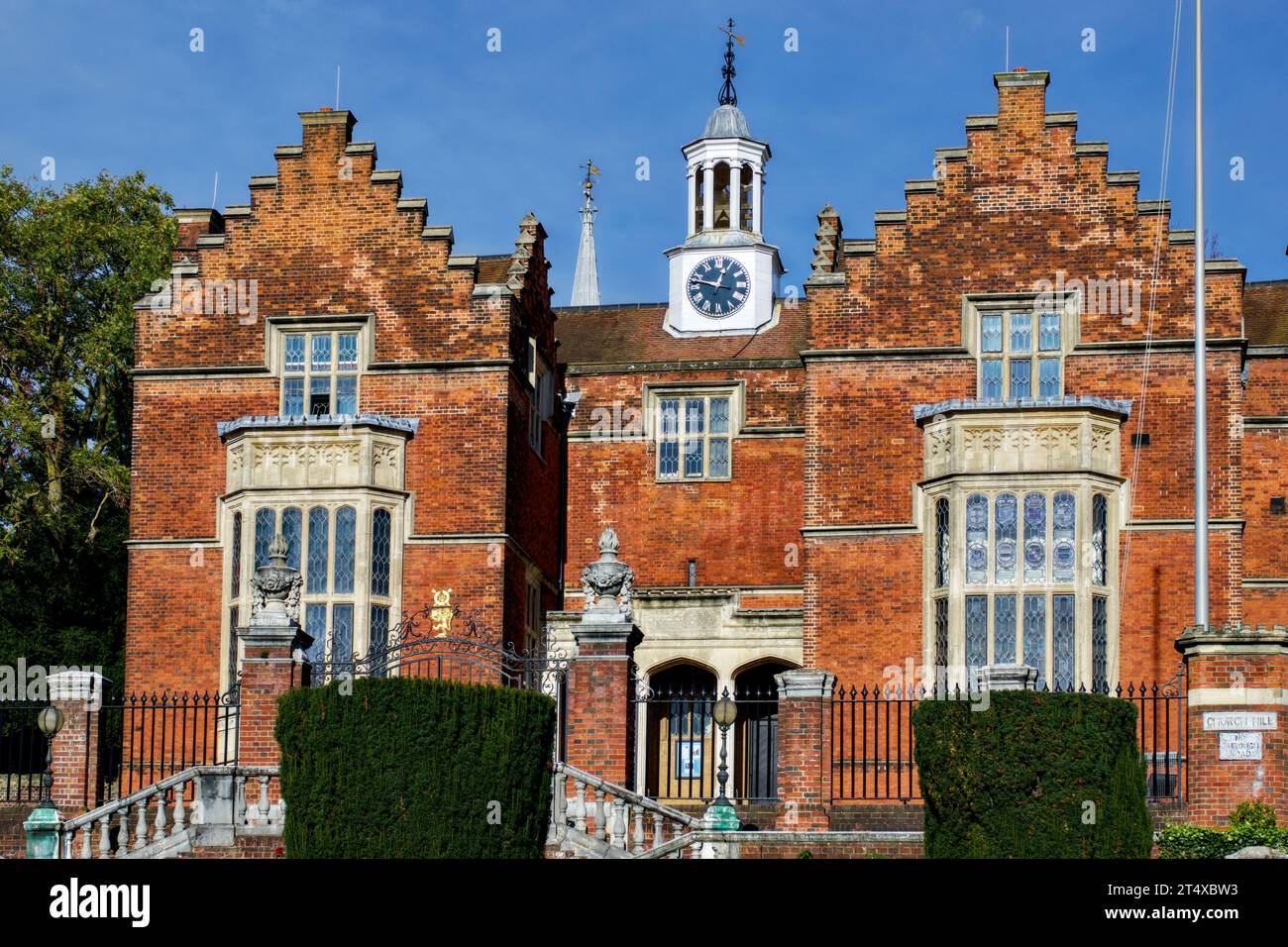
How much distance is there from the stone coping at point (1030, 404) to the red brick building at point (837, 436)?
4 cm

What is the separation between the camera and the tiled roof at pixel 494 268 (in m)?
37.7

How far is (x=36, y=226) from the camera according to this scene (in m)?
44.0

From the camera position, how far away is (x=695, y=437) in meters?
38.8

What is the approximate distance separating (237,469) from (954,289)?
1118 centimetres

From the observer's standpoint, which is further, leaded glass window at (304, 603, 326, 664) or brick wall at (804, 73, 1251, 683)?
leaded glass window at (304, 603, 326, 664)

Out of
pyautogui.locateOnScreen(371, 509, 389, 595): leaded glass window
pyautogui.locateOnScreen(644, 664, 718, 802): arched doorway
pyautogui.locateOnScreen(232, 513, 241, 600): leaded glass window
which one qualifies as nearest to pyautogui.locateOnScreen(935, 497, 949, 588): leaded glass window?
pyautogui.locateOnScreen(644, 664, 718, 802): arched doorway

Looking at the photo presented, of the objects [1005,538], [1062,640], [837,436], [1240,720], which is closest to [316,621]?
[837,436]

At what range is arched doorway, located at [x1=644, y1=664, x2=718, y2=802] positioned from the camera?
35969mm

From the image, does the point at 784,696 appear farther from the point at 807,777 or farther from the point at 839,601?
the point at 839,601

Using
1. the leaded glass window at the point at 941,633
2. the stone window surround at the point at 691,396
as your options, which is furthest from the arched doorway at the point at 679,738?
the leaded glass window at the point at 941,633

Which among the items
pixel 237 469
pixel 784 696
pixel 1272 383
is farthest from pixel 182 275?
pixel 1272 383

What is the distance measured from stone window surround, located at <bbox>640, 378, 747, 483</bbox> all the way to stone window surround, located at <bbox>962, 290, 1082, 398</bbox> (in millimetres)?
5957

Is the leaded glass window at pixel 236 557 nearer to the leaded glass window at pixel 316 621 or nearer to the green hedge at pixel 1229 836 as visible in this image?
the leaded glass window at pixel 316 621

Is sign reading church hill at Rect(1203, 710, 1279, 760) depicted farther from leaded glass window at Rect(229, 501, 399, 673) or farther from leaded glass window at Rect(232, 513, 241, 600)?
leaded glass window at Rect(232, 513, 241, 600)
